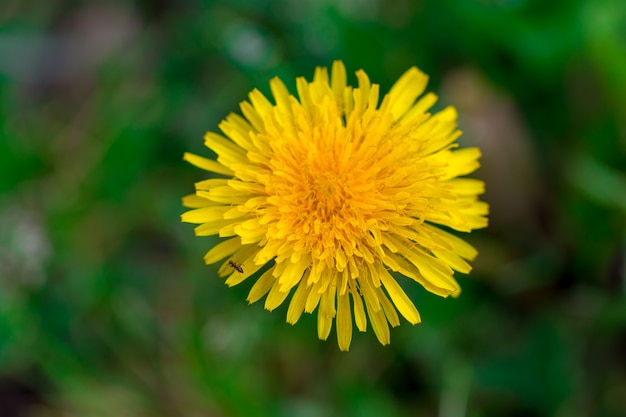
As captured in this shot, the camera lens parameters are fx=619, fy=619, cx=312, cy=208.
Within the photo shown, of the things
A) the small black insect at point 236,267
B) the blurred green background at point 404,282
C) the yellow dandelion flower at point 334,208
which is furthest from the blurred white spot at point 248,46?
the small black insect at point 236,267

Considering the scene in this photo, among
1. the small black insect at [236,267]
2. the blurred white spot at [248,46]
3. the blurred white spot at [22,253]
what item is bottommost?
the small black insect at [236,267]

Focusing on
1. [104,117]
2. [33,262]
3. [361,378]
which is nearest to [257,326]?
[361,378]

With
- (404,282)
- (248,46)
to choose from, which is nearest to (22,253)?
(248,46)

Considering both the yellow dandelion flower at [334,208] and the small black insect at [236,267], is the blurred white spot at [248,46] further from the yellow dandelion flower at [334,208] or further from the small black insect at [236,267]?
the small black insect at [236,267]

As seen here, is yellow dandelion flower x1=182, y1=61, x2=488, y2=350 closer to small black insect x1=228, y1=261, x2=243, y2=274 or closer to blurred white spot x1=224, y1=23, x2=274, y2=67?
small black insect x1=228, y1=261, x2=243, y2=274

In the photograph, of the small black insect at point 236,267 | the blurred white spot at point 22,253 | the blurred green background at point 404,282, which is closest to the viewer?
the small black insect at point 236,267

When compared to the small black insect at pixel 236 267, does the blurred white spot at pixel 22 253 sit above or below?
above

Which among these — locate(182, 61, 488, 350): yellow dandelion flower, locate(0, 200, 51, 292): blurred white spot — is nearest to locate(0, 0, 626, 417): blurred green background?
locate(0, 200, 51, 292): blurred white spot
